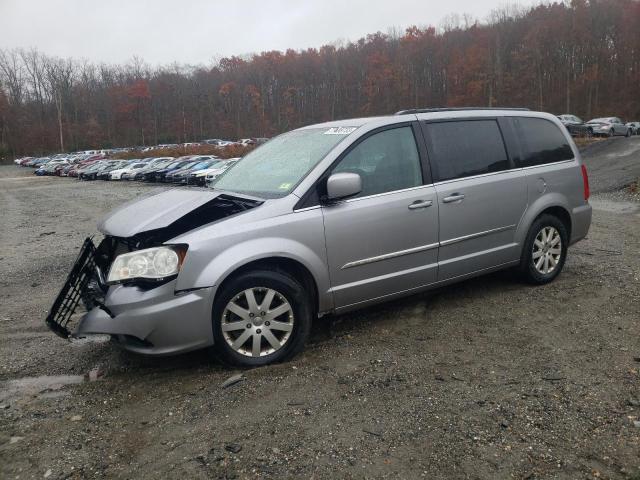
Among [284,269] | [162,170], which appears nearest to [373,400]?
[284,269]

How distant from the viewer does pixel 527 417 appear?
298 cm

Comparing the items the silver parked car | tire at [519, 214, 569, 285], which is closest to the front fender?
tire at [519, 214, 569, 285]

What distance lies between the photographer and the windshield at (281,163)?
13.6 feet

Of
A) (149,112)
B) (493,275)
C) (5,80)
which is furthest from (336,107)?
(493,275)

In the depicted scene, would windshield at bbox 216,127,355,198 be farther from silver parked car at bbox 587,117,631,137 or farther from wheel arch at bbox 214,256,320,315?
silver parked car at bbox 587,117,631,137

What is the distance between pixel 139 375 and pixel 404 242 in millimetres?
2239

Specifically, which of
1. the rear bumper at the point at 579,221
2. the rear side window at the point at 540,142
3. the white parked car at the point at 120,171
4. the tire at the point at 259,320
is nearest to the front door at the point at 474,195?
the rear side window at the point at 540,142

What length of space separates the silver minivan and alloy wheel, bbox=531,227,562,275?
2 centimetres

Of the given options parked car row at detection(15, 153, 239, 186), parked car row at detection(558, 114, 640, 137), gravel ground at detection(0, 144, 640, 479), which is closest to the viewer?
gravel ground at detection(0, 144, 640, 479)

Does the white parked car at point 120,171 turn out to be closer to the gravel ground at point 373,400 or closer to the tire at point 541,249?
the gravel ground at point 373,400

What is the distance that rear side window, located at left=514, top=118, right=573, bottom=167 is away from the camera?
527cm

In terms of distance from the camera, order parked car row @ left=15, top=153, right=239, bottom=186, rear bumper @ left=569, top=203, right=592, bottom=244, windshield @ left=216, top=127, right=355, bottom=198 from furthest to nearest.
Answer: parked car row @ left=15, top=153, right=239, bottom=186
rear bumper @ left=569, top=203, right=592, bottom=244
windshield @ left=216, top=127, right=355, bottom=198

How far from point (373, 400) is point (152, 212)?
6.76ft

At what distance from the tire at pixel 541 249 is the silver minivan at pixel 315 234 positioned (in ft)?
0.06
